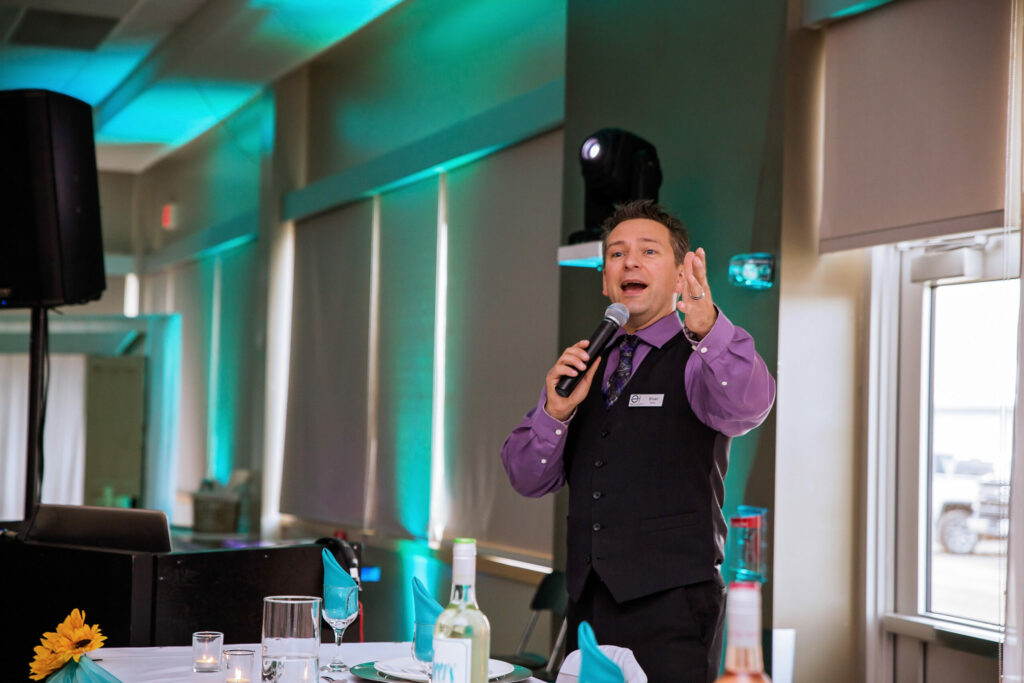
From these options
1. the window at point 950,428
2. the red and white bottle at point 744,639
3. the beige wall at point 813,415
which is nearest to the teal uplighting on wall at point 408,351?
the beige wall at point 813,415

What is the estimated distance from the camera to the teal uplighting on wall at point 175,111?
7254 mm

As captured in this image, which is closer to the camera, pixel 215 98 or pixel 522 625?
pixel 522 625

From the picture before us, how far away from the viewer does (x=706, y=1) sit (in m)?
3.57

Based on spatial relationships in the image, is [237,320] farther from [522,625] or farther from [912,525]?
[912,525]

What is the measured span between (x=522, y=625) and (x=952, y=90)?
9.00 ft

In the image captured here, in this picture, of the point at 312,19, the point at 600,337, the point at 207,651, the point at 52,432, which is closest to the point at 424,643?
the point at 207,651

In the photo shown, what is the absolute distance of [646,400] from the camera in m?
2.11

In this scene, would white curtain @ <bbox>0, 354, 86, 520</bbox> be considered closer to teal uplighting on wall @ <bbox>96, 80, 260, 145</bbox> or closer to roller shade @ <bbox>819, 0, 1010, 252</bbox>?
teal uplighting on wall @ <bbox>96, 80, 260, 145</bbox>

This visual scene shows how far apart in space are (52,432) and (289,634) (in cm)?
771

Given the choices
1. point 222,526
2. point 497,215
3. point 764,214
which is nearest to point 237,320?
point 222,526

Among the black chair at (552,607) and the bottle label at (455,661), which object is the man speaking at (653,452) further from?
the black chair at (552,607)

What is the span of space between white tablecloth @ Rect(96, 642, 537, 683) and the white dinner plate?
5 centimetres

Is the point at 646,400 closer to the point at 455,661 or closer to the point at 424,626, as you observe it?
the point at 424,626

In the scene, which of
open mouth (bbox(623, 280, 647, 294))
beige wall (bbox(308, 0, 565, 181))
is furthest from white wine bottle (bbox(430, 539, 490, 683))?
beige wall (bbox(308, 0, 565, 181))
